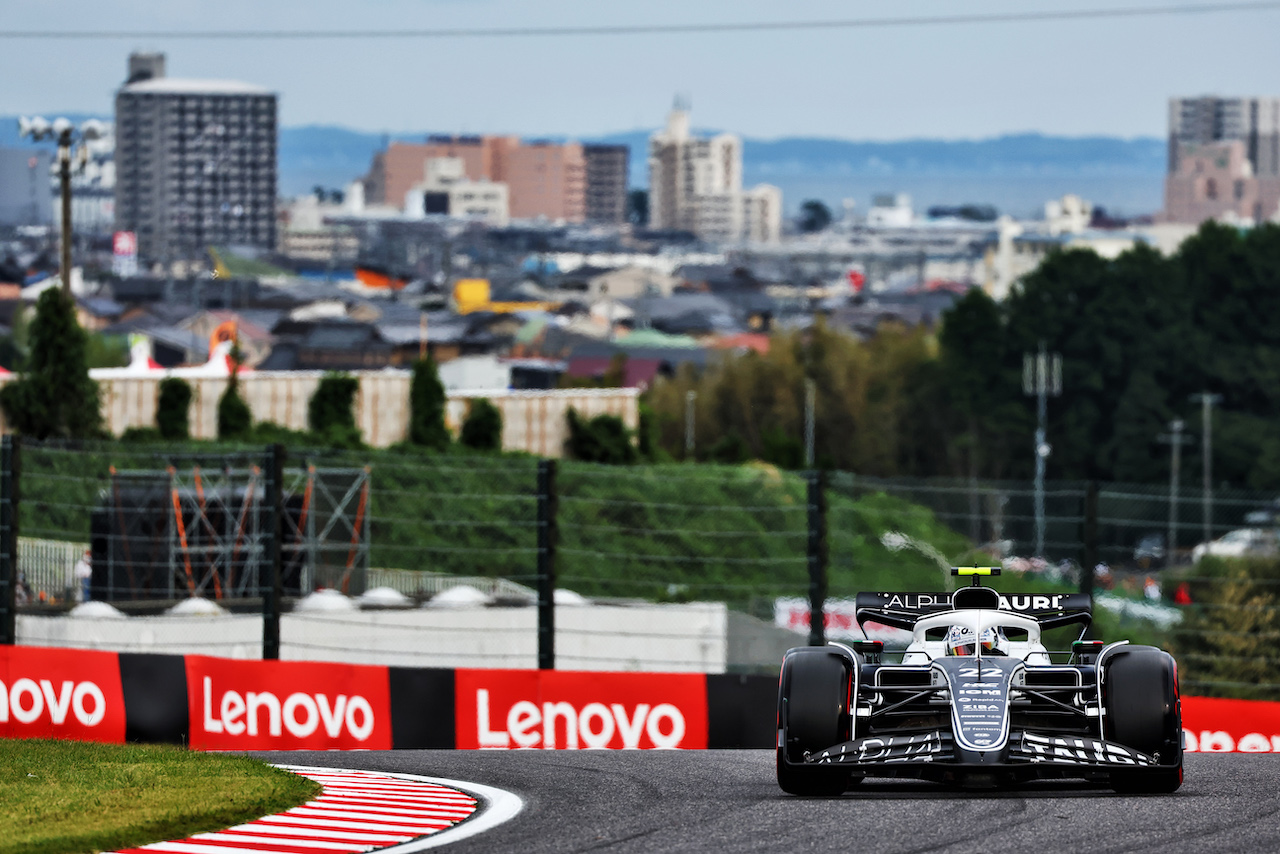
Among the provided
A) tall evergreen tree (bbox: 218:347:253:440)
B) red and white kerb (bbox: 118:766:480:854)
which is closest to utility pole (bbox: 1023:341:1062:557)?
tall evergreen tree (bbox: 218:347:253:440)

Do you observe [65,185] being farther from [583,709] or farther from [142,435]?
[583,709]

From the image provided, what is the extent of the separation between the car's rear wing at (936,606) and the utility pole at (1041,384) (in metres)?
88.6

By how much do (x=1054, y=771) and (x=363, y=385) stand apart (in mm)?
47064

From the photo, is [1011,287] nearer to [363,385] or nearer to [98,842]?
[363,385]

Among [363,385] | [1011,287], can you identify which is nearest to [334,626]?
[363,385]

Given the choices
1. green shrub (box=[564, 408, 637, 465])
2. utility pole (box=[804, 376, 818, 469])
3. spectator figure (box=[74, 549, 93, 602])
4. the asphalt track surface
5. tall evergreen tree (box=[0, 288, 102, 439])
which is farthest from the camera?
utility pole (box=[804, 376, 818, 469])

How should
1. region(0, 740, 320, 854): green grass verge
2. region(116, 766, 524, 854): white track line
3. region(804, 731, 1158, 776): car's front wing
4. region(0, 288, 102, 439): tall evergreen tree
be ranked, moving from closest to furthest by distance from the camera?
region(116, 766, 524, 854): white track line
region(0, 740, 320, 854): green grass verge
region(804, 731, 1158, 776): car's front wing
region(0, 288, 102, 439): tall evergreen tree

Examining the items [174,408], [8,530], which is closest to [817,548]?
[8,530]

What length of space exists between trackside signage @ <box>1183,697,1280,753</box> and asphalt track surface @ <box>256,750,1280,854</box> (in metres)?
4.01

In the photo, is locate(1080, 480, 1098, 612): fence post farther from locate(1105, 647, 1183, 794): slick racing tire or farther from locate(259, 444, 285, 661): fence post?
locate(1105, 647, 1183, 794): slick racing tire

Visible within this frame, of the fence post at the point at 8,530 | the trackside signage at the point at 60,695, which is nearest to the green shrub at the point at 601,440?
the fence post at the point at 8,530

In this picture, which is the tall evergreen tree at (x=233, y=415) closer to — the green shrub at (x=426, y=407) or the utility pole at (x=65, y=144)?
the green shrub at (x=426, y=407)

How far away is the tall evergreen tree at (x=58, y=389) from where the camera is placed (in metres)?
37.5

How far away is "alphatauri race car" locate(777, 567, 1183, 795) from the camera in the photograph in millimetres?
9742
